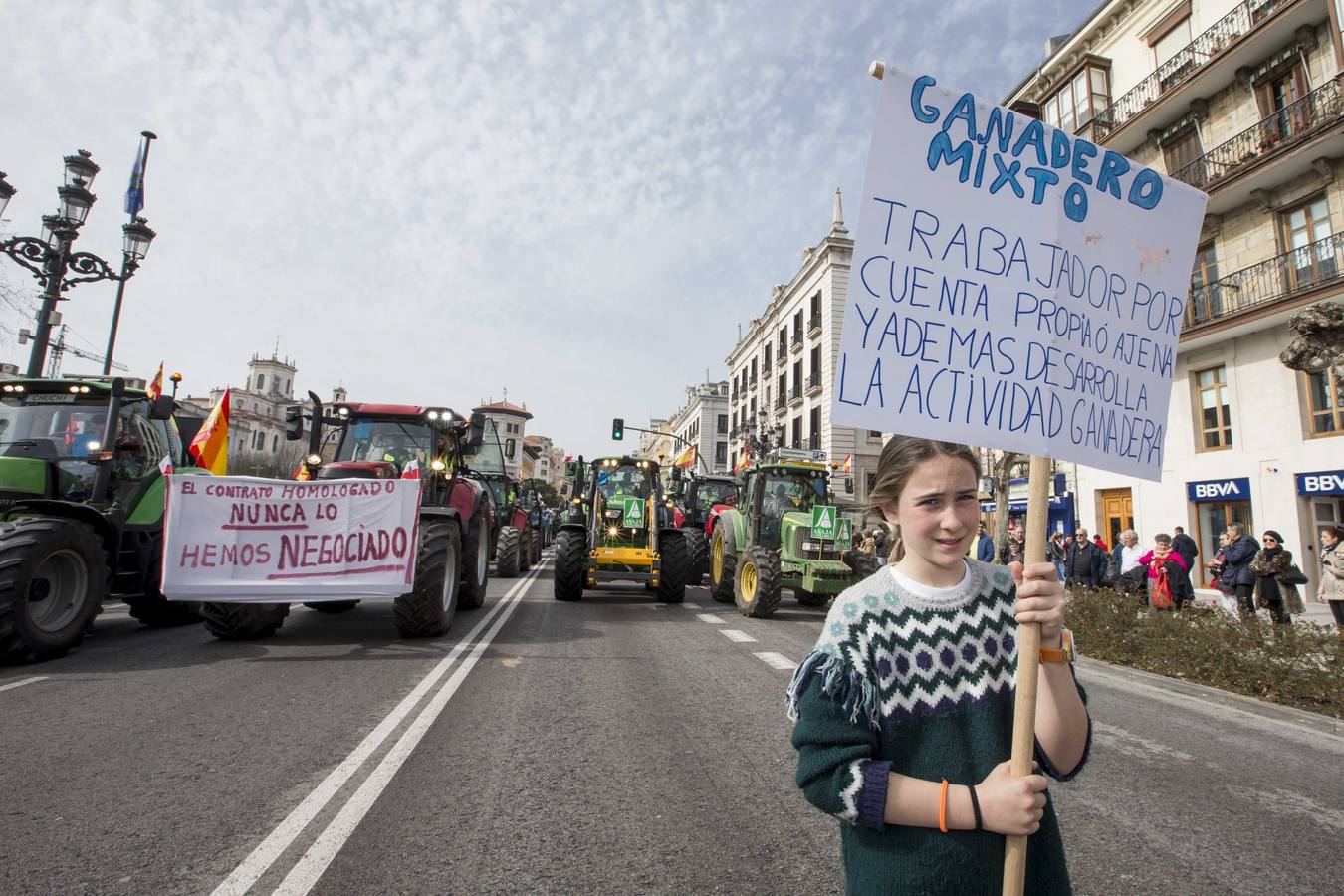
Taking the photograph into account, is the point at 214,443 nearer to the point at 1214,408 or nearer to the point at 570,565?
the point at 570,565

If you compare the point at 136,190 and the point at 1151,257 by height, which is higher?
the point at 136,190

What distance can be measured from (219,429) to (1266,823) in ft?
32.0

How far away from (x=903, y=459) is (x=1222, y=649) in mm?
6900

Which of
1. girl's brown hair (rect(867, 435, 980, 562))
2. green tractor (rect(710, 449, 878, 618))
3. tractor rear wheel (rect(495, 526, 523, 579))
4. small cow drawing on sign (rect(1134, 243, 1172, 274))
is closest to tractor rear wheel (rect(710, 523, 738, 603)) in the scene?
green tractor (rect(710, 449, 878, 618))

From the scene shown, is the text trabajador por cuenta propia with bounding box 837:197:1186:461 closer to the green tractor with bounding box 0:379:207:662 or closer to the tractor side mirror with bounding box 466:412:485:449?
the green tractor with bounding box 0:379:207:662

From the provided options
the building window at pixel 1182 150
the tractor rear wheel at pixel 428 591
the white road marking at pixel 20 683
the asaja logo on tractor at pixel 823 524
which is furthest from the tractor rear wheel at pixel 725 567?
the building window at pixel 1182 150

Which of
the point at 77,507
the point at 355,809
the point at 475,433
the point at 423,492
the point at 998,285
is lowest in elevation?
the point at 355,809

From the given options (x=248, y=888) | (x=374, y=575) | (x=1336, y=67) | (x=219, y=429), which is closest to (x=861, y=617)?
(x=248, y=888)

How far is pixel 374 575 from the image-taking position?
7.15 metres

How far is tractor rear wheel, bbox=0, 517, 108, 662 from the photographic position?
5.53 m

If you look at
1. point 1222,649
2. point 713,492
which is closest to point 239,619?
point 1222,649

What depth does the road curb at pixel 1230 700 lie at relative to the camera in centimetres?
530

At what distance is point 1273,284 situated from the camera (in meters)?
14.9

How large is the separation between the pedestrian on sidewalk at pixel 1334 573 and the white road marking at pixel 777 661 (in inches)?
287
